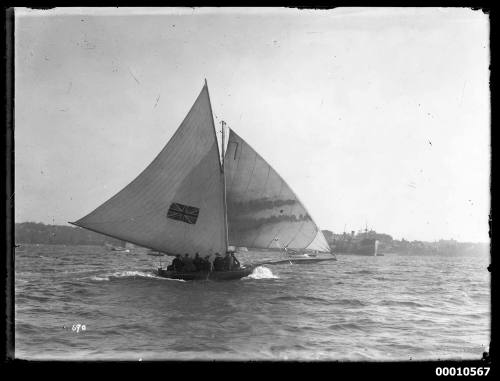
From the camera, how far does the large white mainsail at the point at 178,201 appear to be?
80.0 feet

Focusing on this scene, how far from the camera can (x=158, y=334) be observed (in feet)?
44.3

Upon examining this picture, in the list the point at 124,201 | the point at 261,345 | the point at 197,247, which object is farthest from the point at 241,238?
the point at 261,345

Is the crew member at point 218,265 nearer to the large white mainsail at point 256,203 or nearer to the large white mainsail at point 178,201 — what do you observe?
the large white mainsail at point 178,201

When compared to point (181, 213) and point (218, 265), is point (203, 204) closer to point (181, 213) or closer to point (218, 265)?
point (181, 213)

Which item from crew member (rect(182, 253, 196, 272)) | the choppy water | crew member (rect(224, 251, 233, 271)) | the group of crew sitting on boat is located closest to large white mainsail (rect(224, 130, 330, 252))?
crew member (rect(224, 251, 233, 271))

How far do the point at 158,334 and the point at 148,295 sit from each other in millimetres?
7123

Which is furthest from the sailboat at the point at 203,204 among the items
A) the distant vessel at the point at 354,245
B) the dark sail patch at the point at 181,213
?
the distant vessel at the point at 354,245

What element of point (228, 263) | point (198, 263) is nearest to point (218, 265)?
point (228, 263)

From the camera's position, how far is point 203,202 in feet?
83.1

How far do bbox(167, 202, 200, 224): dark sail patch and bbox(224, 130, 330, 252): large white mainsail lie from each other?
102 inches

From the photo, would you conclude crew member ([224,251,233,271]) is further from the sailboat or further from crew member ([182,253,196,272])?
crew member ([182,253,196,272])
